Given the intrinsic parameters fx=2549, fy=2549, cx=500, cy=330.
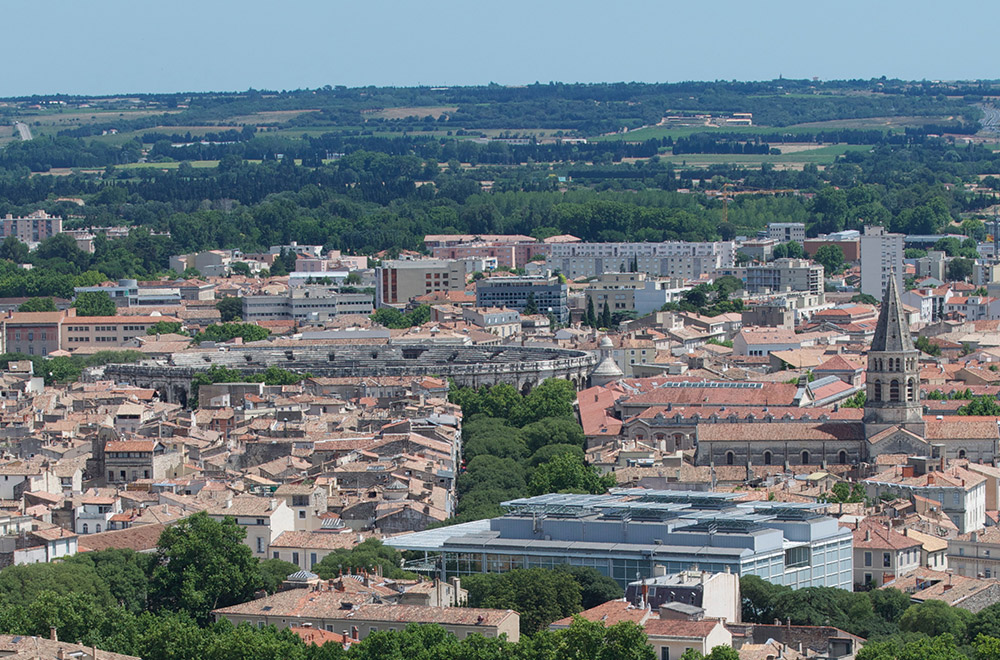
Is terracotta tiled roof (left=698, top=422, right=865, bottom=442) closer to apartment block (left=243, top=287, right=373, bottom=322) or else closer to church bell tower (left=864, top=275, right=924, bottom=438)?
church bell tower (left=864, top=275, right=924, bottom=438)

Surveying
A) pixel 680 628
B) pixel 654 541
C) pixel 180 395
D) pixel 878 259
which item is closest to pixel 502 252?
pixel 878 259

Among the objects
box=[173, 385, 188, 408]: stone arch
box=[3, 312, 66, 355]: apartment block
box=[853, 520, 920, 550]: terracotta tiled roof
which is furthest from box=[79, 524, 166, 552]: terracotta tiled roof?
box=[3, 312, 66, 355]: apartment block

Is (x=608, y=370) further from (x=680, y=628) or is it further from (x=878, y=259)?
(x=878, y=259)

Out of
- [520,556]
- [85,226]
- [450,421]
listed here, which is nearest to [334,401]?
[450,421]

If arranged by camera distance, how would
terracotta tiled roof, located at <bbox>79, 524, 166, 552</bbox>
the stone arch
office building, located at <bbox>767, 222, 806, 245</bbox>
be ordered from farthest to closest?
1. office building, located at <bbox>767, 222, 806, 245</bbox>
2. the stone arch
3. terracotta tiled roof, located at <bbox>79, 524, 166, 552</bbox>

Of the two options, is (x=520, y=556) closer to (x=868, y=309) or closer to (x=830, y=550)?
(x=830, y=550)
